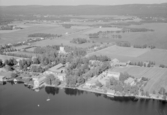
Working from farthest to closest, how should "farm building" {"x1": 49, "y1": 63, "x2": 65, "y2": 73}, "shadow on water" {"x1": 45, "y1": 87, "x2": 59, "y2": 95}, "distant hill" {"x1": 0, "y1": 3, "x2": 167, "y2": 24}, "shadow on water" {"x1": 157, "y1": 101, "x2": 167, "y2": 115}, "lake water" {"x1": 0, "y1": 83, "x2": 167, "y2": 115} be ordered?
Answer: "distant hill" {"x1": 0, "y1": 3, "x2": 167, "y2": 24}, "farm building" {"x1": 49, "y1": 63, "x2": 65, "y2": 73}, "shadow on water" {"x1": 45, "y1": 87, "x2": 59, "y2": 95}, "lake water" {"x1": 0, "y1": 83, "x2": 167, "y2": 115}, "shadow on water" {"x1": 157, "y1": 101, "x2": 167, "y2": 115}

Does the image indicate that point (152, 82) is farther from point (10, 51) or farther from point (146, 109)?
point (10, 51)

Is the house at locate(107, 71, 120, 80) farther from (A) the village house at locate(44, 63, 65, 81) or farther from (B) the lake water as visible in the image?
(A) the village house at locate(44, 63, 65, 81)

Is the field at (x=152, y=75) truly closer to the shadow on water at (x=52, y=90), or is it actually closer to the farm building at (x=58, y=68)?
the farm building at (x=58, y=68)

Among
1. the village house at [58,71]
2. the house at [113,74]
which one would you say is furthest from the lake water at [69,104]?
the house at [113,74]

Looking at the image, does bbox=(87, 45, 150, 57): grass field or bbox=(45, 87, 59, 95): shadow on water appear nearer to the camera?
bbox=(45, 87, 59, 95): shadow on water

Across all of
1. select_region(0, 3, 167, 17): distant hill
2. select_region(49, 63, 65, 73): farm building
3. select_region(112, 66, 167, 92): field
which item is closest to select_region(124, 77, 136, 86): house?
select_region(112, 66, 167, 92): field

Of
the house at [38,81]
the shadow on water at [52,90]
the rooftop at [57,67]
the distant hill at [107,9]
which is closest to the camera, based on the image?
the shadow on water at [52,90]

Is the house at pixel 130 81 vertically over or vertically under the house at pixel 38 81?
over
